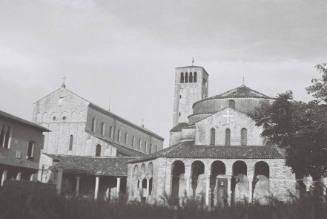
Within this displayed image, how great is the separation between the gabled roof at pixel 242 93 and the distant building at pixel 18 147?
56.4 ft

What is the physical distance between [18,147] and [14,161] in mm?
1061

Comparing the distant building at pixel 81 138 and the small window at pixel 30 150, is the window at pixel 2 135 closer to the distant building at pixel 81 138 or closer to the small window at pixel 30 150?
the small window at pixel 30 150

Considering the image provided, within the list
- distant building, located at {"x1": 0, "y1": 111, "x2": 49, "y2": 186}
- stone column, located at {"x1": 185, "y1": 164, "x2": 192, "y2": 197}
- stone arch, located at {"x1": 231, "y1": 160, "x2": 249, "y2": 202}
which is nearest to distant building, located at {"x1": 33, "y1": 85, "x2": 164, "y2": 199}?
distant building, located at {"x1": 0, "y1": 111, "x2": 49, "y2": 186}

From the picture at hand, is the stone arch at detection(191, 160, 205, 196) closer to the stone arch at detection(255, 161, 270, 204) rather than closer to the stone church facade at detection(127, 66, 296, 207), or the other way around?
the stone church facade at detection(127, 66, 296, 207)

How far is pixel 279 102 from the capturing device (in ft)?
83.1

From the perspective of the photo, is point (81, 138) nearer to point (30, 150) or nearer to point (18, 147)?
point (30, 150)

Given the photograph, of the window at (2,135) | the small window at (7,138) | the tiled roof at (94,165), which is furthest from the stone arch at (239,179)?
the window at (2,135)

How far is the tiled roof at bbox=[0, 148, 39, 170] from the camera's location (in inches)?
1093

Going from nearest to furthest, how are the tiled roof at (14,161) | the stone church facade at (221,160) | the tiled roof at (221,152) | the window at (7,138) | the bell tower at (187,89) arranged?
the tiled roof at (14,161), the window at (7,138), the stone church facade at (221,160), the tiled roof at (221,152), the bell tower at (187,89)

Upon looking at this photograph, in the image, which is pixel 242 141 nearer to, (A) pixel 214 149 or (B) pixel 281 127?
(A) pixel 214 149

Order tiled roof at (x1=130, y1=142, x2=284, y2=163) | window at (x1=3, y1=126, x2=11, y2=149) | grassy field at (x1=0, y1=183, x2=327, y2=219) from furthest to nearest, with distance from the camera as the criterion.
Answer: tiled roof at (x1=130, y1=142, x2=284, y2=163) < window at (x1=3, y1=126, x2=11, y2=149) < grassy field at (x1=0, y1=183, x2=327, y2=219)

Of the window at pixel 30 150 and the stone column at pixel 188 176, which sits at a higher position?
the window at pixel 30 150

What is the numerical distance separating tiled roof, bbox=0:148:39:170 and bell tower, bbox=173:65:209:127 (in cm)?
2847

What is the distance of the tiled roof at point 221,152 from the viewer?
31097 mm
